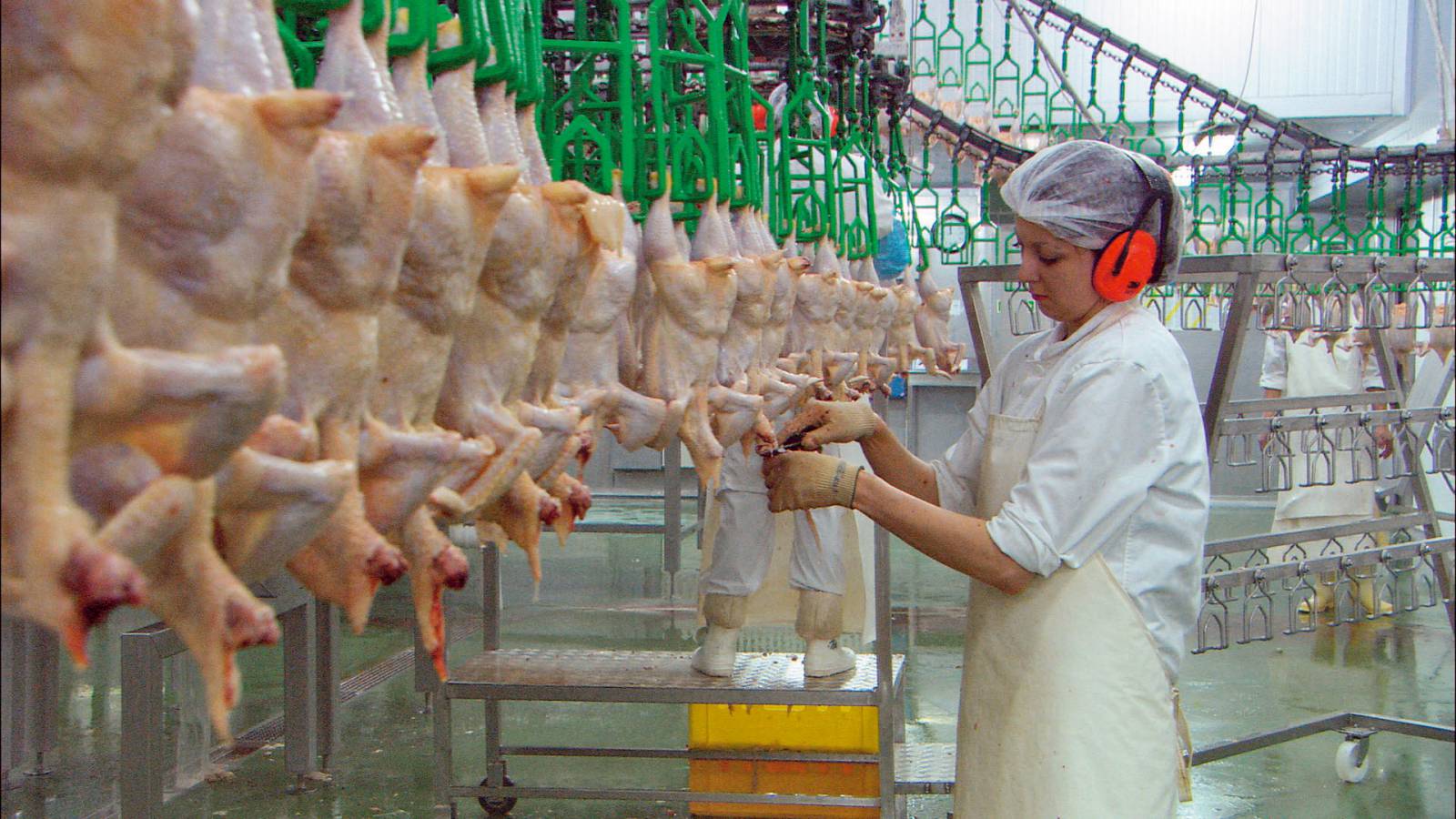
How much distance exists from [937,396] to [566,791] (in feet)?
28.7

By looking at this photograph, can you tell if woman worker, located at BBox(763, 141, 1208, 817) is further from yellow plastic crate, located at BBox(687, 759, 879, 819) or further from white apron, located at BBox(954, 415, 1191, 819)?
yellow plastic crate, located at BBox(687, 759, 879, 819)

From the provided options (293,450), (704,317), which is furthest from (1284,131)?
(293,450)

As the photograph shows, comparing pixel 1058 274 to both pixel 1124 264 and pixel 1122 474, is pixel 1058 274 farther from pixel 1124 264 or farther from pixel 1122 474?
pixel 1122 474

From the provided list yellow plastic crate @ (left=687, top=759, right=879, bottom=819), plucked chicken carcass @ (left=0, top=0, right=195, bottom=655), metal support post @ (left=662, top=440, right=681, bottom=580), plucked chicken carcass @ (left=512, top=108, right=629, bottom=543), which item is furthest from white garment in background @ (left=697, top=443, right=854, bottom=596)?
plucked chicken carcass @ (left=0, top=0, right=195, bottom=655)

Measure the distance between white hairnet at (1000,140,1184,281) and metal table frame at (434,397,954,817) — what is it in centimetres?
161

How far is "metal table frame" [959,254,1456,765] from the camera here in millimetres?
3715

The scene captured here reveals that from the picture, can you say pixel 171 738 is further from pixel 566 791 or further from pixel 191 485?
pixel 191 485

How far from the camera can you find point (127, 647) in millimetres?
3326

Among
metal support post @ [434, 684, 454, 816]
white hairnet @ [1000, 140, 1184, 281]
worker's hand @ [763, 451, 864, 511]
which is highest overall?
white hairnet @ [1000, 140, 1184, 281]

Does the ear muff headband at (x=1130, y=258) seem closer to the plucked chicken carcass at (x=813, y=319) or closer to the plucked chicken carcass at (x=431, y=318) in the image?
the plucked chicken carcass at (x=813, y=319)

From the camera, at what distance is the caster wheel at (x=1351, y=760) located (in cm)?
503

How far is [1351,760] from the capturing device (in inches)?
198

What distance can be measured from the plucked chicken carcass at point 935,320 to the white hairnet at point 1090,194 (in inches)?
142

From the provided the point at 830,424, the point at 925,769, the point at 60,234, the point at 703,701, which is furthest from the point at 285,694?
the point at 60,234
